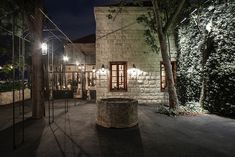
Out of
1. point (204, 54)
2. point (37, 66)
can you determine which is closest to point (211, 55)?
point (204, 54)

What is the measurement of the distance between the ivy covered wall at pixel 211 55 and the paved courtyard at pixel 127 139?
54.1 inches

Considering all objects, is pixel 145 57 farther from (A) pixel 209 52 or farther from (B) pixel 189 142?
(B) pixel 189 142

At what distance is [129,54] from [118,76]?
1563 millimetres

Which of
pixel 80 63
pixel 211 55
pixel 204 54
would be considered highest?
pixel 80 63

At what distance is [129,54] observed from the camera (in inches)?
570

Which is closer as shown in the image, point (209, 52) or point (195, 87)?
point (209, 52)

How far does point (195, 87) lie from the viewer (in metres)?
12.0

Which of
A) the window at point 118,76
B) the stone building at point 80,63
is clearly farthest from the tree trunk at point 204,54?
the stone building at point 80,63

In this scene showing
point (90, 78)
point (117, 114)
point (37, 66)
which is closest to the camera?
point (117, 114)

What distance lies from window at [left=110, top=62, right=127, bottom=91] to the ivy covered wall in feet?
11.9

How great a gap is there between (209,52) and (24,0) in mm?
9279

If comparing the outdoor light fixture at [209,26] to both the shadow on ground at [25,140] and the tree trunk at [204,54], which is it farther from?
the shadow on ground at [25,140]

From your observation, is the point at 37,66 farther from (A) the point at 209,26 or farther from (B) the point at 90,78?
(B) the point at 90,78

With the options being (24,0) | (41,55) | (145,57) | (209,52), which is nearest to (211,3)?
(209,52)
